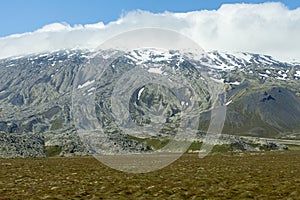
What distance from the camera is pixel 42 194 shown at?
2678 centimetres

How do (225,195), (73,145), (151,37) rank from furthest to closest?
(73,145) → (151,37) → (225,195)

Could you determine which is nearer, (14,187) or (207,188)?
(207,188)

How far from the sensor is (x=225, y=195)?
25.0 metres

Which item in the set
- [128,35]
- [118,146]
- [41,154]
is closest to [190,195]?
[128,35]

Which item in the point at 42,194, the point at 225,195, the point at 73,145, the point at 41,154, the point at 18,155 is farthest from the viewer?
the point at 73,145

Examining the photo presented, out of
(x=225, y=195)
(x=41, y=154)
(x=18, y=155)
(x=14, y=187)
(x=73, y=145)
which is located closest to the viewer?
(x=225, y=195)

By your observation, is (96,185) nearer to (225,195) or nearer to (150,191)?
(150,191)

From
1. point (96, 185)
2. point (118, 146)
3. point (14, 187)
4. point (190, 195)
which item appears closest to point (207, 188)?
point (190, 195)

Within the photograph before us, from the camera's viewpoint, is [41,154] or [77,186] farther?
[41,154]

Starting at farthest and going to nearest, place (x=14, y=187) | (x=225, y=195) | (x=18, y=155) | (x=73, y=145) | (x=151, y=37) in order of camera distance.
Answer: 1. (x=73, y=145)
2. (x=18, y=155)
3. (x=151, y=37)
4. (x=14, y=187)
5. (x=225, y=195)

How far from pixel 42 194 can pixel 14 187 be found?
15.8ft

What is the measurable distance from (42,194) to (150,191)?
22.3 feet

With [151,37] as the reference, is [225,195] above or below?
below

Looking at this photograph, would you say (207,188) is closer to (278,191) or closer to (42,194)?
(278,191)
